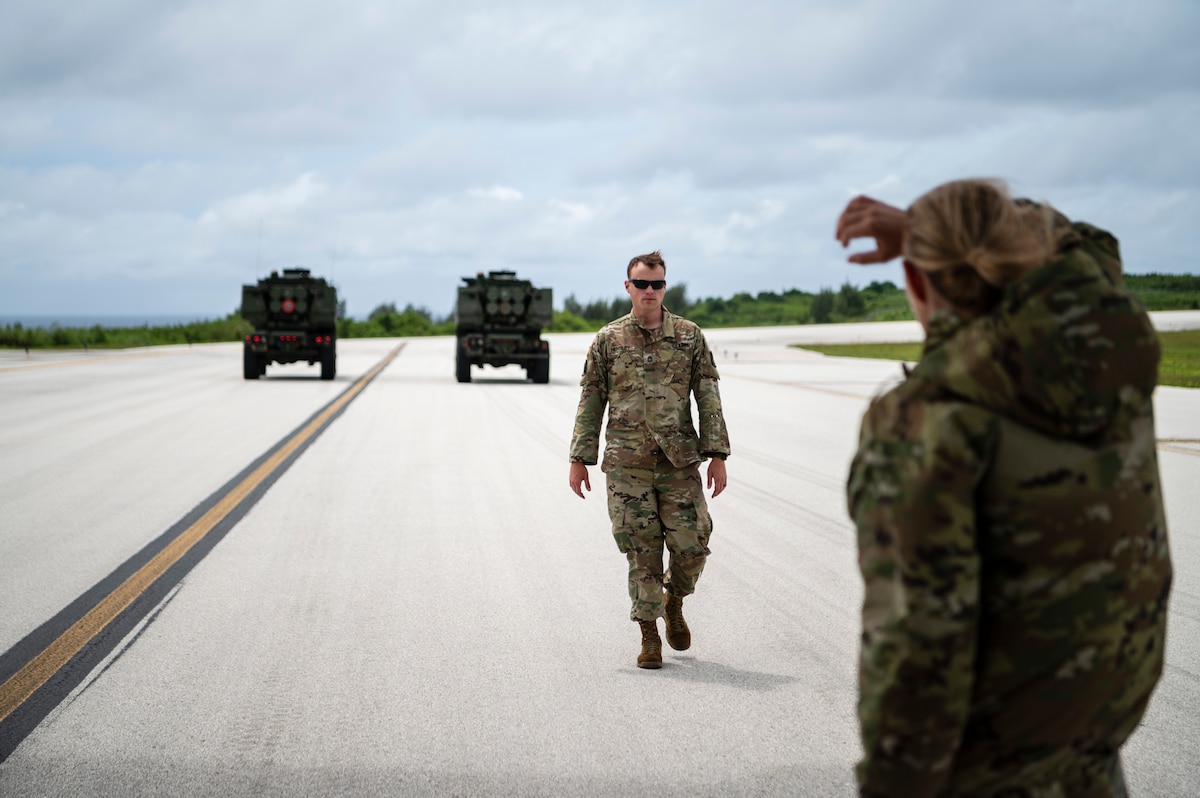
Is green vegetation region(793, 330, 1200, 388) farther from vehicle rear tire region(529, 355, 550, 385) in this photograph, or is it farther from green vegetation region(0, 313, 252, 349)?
green vegetation region(0, 313, 252, 349)

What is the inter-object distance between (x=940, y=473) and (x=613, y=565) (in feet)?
19.2

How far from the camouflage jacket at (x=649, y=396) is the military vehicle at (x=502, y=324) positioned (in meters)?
23.0

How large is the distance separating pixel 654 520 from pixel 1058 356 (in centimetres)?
365

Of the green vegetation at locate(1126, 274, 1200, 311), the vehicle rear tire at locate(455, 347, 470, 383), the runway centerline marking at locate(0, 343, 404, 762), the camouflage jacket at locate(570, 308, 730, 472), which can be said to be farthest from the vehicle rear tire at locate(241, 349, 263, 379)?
the green vegetation at locate(1126, 274, 1200, 311)

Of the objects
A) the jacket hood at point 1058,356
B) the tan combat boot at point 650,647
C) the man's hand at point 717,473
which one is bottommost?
the tan combat boot at point 650,647

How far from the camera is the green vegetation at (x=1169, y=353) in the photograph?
1174 inches

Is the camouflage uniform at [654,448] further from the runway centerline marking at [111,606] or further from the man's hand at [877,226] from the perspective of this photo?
the man's hand at [877,226]

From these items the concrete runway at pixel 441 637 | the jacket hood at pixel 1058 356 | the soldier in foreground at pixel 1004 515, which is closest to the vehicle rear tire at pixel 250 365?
the concrete runway at pixel 441 637

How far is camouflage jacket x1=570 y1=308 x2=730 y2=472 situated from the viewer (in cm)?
533

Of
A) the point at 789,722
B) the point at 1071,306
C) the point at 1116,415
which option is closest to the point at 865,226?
the point at 1071,306

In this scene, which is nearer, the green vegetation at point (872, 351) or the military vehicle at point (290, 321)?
the military vehicle at point (290, 321)

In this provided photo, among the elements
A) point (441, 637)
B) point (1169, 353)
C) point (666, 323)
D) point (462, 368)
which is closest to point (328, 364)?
point (462, 368)

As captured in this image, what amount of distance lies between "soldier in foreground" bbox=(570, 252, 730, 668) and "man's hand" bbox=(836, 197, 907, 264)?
10.5 ft

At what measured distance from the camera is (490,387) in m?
27.1
